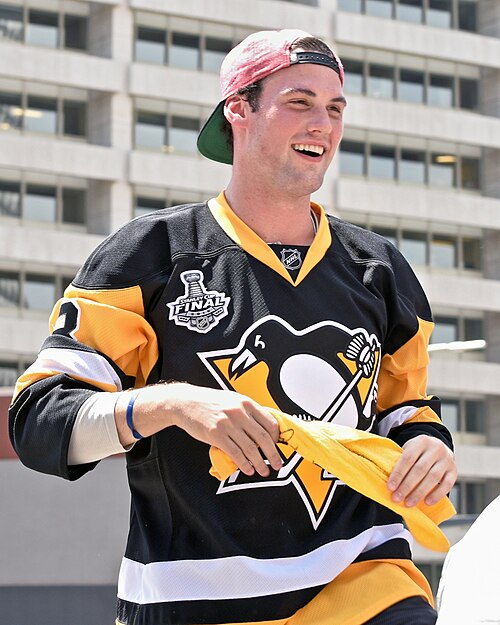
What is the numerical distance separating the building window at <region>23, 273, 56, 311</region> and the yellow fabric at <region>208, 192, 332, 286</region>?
57627 millimetres

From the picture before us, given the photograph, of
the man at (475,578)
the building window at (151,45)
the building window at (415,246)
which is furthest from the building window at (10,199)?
the man at (475,578)

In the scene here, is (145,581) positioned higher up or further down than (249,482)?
further down

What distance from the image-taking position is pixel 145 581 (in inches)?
151

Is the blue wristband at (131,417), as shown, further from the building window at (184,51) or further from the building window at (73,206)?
the building window at (184,51)

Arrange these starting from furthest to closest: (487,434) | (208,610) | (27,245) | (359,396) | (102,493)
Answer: (487,434)
(27,245)
(102,493)
(359,396)
(208,610)

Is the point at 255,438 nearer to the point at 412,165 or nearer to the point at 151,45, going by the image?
the point at 151,45

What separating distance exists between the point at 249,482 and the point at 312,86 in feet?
3.43

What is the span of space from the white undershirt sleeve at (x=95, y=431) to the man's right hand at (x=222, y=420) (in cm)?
10

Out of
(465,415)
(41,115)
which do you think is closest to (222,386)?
(41,115)

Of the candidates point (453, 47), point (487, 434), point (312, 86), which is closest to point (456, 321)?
point (487, 434)

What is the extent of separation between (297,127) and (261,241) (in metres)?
0.31

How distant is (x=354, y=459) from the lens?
138 inches

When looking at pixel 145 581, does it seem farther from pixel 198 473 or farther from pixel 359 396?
pixel 359 396

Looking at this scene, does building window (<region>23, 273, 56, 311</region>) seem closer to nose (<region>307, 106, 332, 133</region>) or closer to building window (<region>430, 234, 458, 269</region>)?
building window (<region>430, 234, 458, 269</region>)
